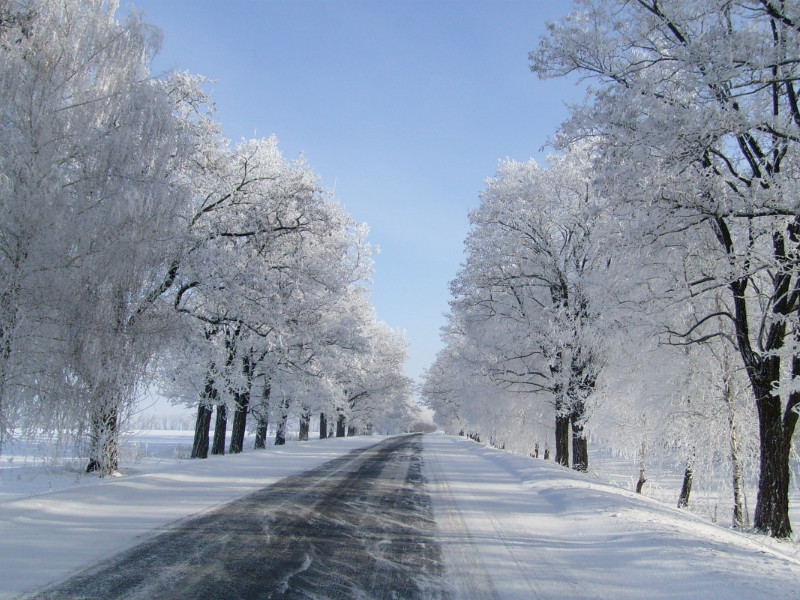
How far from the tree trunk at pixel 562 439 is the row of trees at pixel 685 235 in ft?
4.21

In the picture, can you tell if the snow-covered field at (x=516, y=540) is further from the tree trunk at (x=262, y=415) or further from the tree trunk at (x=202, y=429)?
the tree trunk at (x=262, y=415)

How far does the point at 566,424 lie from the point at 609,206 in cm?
1198

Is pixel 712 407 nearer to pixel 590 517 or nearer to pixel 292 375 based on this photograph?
pixel 590 517

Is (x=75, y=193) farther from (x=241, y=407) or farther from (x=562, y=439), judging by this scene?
(x=562, y=439)

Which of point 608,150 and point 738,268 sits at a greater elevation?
point 608,150

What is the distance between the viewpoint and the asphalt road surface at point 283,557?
15.3 ft

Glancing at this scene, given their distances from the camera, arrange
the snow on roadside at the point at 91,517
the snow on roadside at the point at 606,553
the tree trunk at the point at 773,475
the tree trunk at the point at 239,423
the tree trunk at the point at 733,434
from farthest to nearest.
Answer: the tree trunk at the point at 239,423, the tree trunk at the point at 733,434, the tree trunk at the point at 773,475, the snow on roadside at the point at 91,517, the snow on roadside at the point at 606,553

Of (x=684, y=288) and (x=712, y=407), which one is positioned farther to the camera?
(x=712, y=407)

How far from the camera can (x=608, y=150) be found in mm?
8953

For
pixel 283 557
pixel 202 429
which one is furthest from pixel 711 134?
pixel 202 429

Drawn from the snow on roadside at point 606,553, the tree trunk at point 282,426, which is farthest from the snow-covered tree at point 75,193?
the tree trunk at point 282,426

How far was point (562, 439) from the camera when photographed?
1948 centimetres

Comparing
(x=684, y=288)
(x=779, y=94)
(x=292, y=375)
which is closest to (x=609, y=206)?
(x=684, y=288)

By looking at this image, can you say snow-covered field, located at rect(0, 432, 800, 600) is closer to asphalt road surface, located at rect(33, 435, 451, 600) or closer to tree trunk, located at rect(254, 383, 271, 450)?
asphalt road surface, located at rect(33, 435, 451, 600)
